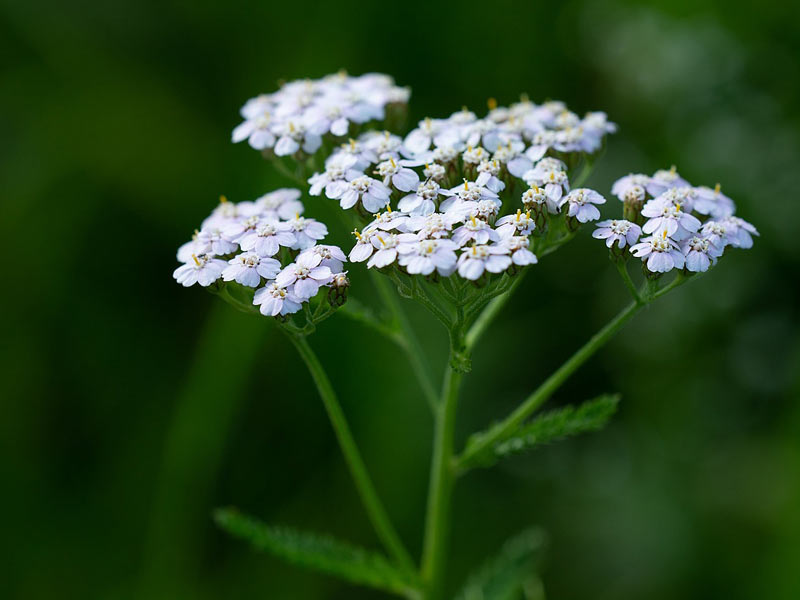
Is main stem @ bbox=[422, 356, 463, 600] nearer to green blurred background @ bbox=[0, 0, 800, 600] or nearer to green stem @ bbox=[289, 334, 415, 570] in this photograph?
green stem @ bbox=[289, 334, 415, 570]

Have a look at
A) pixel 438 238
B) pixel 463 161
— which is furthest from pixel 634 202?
pixel 438 238

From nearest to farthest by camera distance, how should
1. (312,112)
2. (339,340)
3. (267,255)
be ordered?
(267,255) → (312,112) → (339,340)

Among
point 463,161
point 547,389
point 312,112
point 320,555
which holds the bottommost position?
point 320,555

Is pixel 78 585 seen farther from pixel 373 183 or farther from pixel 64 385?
pixel 373 183

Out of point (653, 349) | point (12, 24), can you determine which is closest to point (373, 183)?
point (653, 349)

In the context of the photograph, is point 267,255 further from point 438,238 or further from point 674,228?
point 674,228

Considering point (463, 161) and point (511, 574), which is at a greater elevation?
point (463, 161)

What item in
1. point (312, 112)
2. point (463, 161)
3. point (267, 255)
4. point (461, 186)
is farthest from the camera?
point (312, 112)

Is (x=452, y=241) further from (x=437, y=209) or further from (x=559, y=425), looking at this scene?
(x=559, y=425)

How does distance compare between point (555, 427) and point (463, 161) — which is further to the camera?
point (463, 161)
